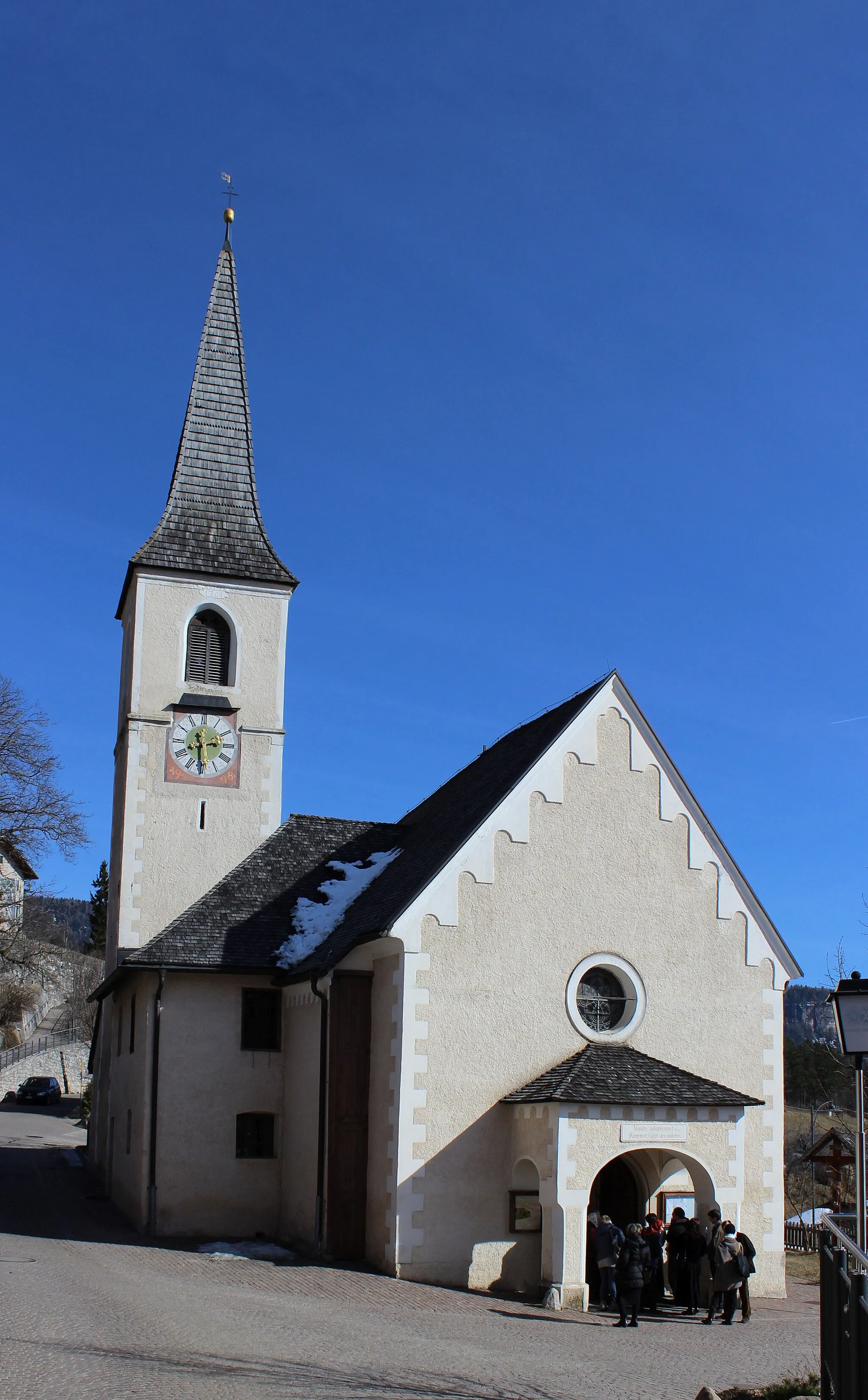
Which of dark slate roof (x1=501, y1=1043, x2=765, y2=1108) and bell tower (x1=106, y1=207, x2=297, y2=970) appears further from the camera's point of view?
bell tower (x1=106, y1=207, x2=297, y2=970)

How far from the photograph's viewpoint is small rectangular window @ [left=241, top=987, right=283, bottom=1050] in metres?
26.0

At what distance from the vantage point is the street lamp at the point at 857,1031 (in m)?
10.6

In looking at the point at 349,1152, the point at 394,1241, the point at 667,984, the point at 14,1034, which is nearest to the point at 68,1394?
the point at 394,1241

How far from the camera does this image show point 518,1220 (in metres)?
20.6

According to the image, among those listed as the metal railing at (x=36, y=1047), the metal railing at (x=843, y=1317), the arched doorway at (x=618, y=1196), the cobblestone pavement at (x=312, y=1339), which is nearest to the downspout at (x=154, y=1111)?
the cobblestone pavement at (x=312, y=1339)

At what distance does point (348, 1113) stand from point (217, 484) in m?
16.5

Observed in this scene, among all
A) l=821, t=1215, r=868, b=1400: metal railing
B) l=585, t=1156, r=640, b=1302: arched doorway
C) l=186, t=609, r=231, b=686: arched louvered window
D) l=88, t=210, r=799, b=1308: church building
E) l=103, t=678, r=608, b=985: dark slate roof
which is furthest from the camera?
l=186, t=609, r=231, b=686: arched louvered window

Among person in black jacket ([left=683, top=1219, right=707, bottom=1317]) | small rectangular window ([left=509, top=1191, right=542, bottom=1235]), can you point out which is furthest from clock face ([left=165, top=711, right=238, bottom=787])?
person in black jacket ([left=683, top=1219, right=707, bottom=1317])

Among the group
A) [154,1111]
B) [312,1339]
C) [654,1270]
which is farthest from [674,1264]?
[154,1111]

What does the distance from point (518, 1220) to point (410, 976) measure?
406 cm

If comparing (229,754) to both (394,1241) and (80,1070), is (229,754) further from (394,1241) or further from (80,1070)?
(80,1070)

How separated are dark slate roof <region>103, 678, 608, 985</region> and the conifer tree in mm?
64039

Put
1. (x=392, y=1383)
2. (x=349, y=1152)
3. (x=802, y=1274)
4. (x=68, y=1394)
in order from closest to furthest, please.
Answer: (x=68, y=1394), (x=392, y=1383), (x=349, y=1152), (x=802, y=1274)

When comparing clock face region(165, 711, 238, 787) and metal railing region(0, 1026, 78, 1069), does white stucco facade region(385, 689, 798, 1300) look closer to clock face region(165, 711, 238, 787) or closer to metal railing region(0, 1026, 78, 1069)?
clock face region(165, 711, 238, 787)
